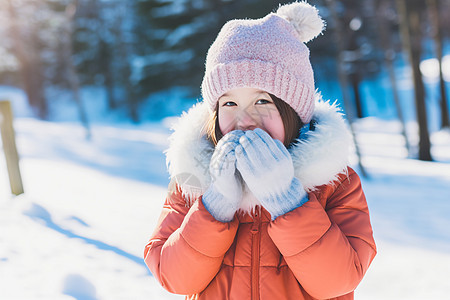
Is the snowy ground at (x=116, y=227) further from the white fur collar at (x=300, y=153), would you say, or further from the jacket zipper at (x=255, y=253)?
the jacket zipper at (x=255, y=253)

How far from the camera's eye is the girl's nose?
1.42 meters

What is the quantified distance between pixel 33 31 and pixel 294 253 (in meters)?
21.1

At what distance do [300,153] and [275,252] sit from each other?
15.0 inches

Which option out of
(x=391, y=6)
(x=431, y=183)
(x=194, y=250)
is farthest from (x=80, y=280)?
(x=391, y=6)

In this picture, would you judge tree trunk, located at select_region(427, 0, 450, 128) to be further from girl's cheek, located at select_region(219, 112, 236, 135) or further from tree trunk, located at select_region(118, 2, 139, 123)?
tree trunk, located at select_region(118, 2, 139, 123)

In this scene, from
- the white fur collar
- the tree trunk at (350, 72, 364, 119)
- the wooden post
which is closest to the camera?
the white fur collar

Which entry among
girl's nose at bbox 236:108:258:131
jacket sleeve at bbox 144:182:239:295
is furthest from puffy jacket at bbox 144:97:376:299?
girl's nose at bbox 236:108:258:131

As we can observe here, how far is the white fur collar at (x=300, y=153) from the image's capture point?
142 centimetres

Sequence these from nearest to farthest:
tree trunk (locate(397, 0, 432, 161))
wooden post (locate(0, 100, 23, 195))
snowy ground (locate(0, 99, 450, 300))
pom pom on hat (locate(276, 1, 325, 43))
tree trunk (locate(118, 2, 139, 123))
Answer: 1. pom pom on hat (locate(276, 1, 325, 43))
2. snowy ground (locate(0, 99, 450, 300))
3. wooden post (locate(0, 100, 23, 195))
4. tree trunk (locate(397, 0, 432, 161))
5. tree trunk (locate(118, 2, 139, 123))

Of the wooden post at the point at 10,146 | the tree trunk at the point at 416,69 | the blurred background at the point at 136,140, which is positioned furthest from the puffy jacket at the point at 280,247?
the tree trunk at the point at 416,69

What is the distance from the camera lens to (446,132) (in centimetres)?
1341

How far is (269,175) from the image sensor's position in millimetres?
1252

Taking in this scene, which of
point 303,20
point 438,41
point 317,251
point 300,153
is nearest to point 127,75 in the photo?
point 438,41

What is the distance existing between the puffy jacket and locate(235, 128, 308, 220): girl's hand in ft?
0.14
